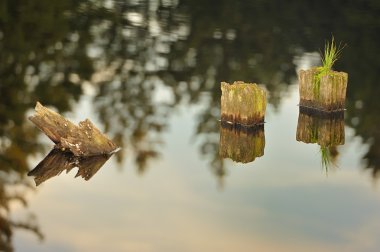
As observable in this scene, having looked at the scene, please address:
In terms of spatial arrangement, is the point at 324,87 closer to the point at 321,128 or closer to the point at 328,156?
the point at 321,128

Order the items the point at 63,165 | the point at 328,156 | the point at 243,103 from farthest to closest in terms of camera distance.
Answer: the point at 243,103
the point at 328,156
the point at 63,165

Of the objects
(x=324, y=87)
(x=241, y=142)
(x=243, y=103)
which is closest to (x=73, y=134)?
(x=241, y=142)

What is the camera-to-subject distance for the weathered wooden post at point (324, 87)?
460 inches

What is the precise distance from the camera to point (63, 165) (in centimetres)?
966

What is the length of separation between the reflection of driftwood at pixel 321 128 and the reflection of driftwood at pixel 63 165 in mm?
3217

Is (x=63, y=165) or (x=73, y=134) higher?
(x=73, y=134)

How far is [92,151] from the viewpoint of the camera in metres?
9.94

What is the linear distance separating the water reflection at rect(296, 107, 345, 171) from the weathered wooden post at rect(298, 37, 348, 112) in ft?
0.40

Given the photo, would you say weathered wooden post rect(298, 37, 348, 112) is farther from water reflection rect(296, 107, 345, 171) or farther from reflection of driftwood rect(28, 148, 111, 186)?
reflection of driftwood rect(28, 148, 111, 186)

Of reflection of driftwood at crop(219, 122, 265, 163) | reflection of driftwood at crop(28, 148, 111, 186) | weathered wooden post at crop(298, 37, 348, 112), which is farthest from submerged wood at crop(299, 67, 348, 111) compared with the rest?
reflection of driftwood at crop(28, 148, 111, 186)

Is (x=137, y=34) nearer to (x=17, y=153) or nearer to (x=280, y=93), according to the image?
(x=280, y=93)

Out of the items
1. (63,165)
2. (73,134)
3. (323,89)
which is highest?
(323,89)

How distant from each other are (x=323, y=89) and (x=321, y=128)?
63cm

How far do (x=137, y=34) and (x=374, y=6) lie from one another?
29.4 feet
